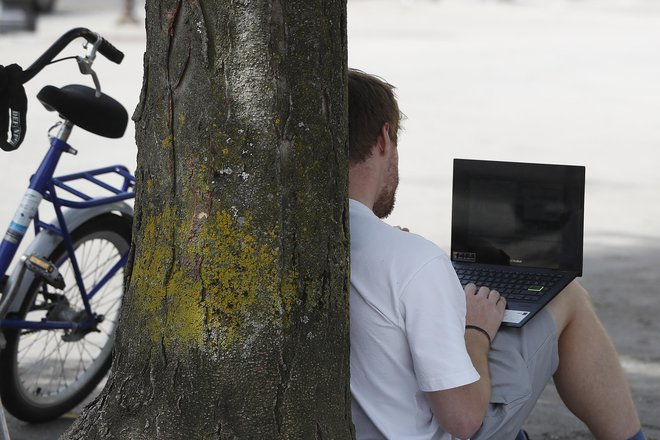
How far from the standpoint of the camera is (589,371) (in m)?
3.19

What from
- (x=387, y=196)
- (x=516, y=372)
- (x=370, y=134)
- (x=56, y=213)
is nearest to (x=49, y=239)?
(x=56, y=213)

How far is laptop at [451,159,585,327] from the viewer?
10.6ft

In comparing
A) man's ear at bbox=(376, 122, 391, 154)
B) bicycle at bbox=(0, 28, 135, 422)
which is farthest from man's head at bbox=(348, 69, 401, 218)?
bicycle at bbox=(0, 28, 135, 422)

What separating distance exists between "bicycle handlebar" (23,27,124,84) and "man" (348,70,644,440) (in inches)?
53.0

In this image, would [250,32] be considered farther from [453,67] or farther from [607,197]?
[453,67]

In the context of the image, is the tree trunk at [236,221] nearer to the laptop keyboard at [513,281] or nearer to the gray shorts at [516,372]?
the gray shorts at [516,372]

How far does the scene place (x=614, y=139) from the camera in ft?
36.6

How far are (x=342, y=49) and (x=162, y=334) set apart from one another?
0.69 meters

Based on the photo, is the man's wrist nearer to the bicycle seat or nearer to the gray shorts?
the gray shorts

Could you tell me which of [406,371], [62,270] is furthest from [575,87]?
[406,371]

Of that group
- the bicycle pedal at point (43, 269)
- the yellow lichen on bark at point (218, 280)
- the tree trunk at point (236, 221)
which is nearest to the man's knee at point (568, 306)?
the tree trunk at point (236, 221)

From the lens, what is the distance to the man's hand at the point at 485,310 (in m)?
2.89

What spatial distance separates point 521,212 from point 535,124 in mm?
8568

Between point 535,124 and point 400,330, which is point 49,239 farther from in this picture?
point 535,124
